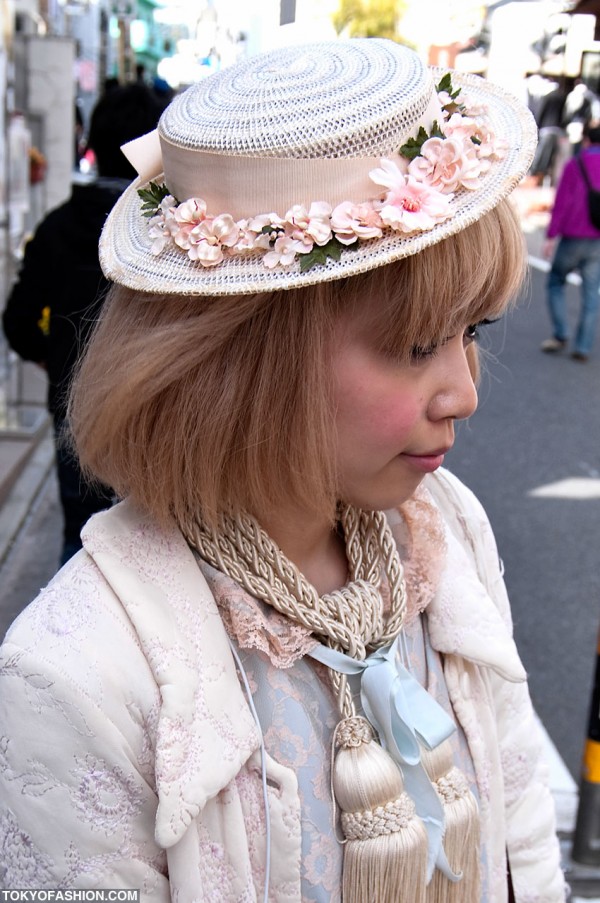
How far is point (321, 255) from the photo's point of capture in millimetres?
1034

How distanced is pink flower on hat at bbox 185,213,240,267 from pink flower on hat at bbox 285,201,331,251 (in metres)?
0.07

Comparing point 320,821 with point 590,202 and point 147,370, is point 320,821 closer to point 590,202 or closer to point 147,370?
point 147,370

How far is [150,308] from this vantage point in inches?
45.3

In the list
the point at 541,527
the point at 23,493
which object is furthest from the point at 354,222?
the point at 23,493

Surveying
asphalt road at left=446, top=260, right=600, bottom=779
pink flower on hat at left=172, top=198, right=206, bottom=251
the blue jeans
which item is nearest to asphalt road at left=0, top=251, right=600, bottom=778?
asphalt road at left=446, top=260, right=600, bottom=779

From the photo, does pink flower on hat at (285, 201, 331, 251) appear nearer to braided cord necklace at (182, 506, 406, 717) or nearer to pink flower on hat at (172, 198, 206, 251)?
pink flower on hat at (172, 198, 206, 251)

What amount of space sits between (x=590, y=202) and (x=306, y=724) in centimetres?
787

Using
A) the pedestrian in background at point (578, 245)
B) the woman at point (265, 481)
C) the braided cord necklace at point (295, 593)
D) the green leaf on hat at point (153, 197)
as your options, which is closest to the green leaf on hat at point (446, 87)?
the woman at point (265, 481)

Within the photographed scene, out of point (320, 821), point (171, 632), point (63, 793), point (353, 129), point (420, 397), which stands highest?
point (353, 129)

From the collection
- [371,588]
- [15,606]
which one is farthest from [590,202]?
[371,588]

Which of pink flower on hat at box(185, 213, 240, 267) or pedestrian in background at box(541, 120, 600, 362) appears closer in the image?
pink flower on hat at box(185, 213, 240, 267)

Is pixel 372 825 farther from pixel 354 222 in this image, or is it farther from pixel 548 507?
pixel 548 507

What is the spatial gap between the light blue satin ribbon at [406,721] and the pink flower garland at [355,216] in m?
0.49

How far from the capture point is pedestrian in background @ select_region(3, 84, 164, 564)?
296 cm
